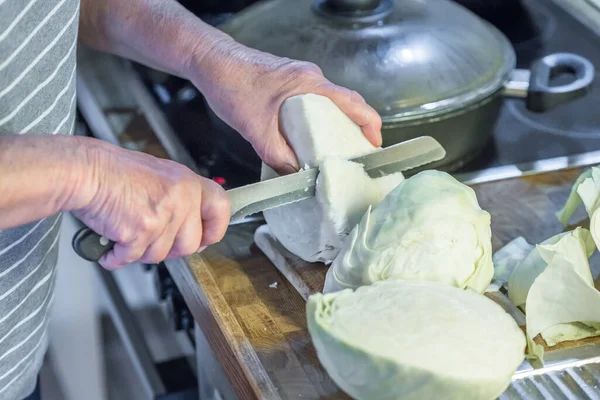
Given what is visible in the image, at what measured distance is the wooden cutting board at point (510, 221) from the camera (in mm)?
965

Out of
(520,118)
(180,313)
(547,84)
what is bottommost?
(180,313)

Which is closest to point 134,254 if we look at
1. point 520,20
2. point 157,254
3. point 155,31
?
point 157,254

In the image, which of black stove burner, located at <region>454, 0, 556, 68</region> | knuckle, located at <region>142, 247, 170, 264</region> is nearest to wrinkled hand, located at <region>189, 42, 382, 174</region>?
knuckle, located at <region>142, 247, 170, 264</region>

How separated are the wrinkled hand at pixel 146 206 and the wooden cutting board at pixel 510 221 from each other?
16 cm

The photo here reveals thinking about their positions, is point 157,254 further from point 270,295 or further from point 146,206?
point 270,295

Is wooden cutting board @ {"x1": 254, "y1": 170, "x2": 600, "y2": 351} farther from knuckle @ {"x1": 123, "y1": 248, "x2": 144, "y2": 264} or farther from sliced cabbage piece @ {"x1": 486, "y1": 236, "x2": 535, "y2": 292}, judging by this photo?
knuckle @ {"x1": 123, "y1": 248, "x2": 144, "y2": 264}

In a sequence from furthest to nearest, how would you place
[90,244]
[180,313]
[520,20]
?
1. [520,20]
2. [180,313]
3. [90,244]

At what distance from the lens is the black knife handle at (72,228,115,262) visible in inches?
32.5

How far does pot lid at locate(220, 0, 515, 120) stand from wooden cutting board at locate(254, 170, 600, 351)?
0.14m

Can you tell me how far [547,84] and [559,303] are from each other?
0.42m

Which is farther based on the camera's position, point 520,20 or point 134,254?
point 520,20

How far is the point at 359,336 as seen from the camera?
736 millimetres

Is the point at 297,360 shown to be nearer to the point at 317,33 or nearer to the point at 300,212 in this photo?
the point at 300,212

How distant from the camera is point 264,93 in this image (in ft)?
3.30
